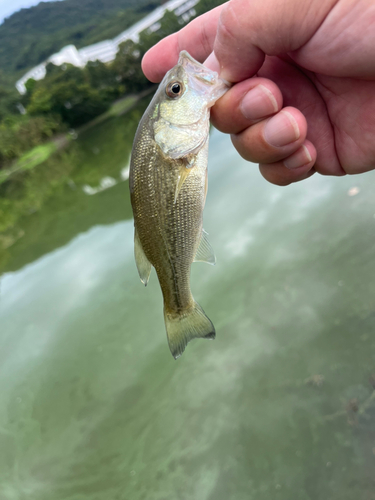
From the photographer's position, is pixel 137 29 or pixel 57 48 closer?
pixel 137 29

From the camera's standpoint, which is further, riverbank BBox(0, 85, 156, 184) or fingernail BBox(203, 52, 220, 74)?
riverbank BBox(0, 85, 156, 184)

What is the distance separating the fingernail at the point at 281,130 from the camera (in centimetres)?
162

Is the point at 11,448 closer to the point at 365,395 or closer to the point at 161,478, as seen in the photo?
the point at 161,478

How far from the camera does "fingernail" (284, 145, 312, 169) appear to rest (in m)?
1.88

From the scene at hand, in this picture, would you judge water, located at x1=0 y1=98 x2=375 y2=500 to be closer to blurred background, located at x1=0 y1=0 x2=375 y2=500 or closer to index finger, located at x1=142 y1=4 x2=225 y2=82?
blurred background, located at x1=0 y1=0 x2=375 y2=500

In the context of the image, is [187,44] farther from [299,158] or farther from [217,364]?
[217,364]

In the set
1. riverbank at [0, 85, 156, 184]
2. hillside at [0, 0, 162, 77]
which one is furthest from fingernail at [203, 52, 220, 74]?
hillside at [0, 0, 162, 77]

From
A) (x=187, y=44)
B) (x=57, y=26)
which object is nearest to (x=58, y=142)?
(x=187, y=44)

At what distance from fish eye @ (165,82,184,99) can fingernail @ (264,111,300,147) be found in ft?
1.67

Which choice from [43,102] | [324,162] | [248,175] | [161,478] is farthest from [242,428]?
[43,102]

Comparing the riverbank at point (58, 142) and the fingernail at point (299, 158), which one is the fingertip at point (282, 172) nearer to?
the fingernail at point (299, 158)

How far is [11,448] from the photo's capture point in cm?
448

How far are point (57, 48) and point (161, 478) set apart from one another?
10825 cm

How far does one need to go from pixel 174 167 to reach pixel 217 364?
3530mm
